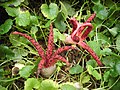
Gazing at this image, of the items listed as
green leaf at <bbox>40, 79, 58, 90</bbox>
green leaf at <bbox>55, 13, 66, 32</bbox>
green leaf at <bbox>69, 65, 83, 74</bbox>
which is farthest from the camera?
green leaf at <bbox>55, 13, 66, 32</bbox>

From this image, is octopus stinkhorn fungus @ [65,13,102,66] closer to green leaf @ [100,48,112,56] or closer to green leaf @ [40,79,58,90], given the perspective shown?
green leaf @ [100,48,112,56]

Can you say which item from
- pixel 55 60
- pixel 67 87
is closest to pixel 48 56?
pixel 55 60

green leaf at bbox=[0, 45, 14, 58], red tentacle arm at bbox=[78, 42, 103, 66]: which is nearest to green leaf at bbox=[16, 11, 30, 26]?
green leaf at bbox=[0, 45, 14, 58]

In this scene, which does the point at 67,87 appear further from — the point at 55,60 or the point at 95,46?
the point at 95,46

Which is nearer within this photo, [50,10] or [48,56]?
[48,56]

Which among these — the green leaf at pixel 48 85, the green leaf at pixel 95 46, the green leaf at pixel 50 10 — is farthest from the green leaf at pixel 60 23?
the green leaf at pixel 48 85

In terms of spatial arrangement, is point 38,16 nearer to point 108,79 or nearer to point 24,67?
point 24,67
